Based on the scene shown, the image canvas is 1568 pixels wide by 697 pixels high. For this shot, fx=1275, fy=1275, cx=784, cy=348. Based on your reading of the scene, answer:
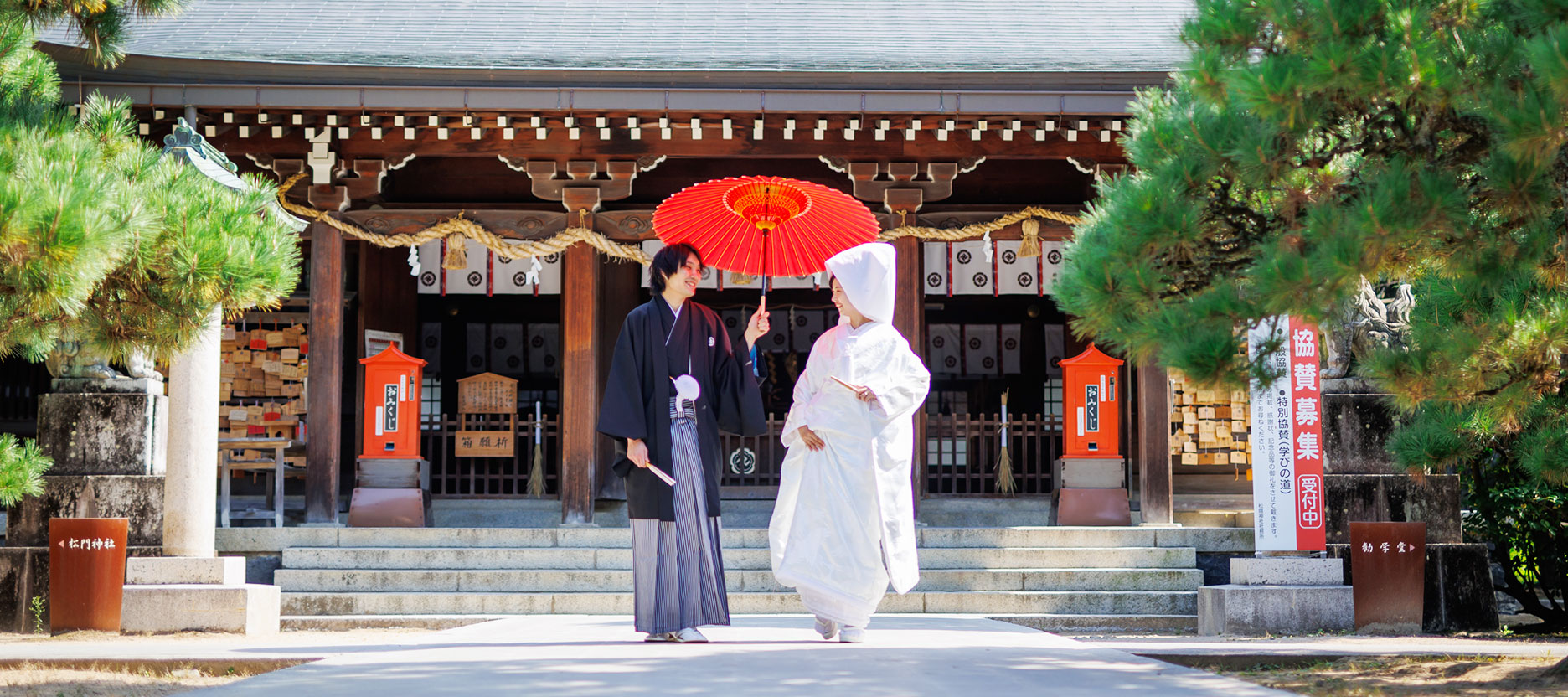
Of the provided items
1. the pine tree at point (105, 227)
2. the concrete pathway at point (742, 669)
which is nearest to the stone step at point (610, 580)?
the concrete pathway at point (742, 669)

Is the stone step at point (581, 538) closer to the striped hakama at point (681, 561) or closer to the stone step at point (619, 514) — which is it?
the stone step at point (619, 514)

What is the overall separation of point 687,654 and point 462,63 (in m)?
5.97

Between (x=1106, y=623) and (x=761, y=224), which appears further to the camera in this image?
(x=1106, y=623)

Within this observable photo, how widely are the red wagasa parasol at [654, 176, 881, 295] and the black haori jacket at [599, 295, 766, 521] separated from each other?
0.74 meters

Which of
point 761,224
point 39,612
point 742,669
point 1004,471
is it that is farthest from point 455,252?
point 742,669

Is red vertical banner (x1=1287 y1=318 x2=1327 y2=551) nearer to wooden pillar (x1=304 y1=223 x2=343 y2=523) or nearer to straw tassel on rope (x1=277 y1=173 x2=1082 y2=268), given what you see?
straw tassel on rope (x1=277 y1=173 x2=1082 y2=268)

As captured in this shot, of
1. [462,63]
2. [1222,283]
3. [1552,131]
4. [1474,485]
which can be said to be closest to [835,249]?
[1222,283]

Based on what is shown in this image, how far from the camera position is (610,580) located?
27.5ft

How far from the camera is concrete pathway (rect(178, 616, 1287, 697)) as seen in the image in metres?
4.01

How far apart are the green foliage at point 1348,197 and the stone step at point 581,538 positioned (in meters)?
4.14

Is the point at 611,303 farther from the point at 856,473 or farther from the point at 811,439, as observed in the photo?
the point at 856,473

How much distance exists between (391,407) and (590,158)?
2434 mm

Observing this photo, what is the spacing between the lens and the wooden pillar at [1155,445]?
31.9ft

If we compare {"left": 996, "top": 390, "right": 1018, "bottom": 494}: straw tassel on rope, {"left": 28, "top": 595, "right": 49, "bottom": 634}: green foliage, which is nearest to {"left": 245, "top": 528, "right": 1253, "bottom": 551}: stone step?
{"left": 28, "top": 595, "right": 49, "bottom": 634}: green foliage
